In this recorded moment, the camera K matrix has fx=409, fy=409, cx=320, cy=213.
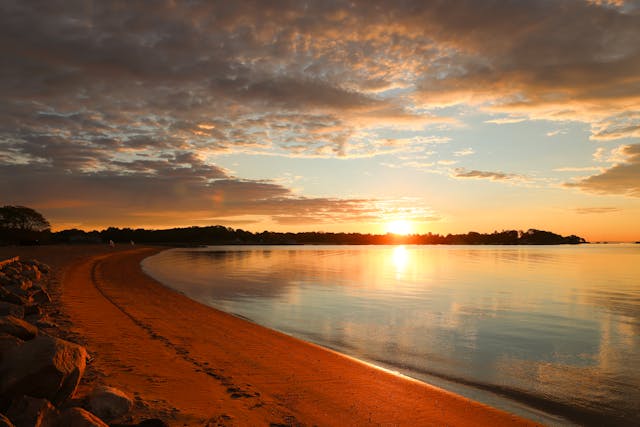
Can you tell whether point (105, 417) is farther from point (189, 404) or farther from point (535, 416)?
point (535, 416)

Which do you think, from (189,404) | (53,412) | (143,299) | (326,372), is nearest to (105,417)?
(53,412)

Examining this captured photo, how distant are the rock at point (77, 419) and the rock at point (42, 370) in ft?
2.97

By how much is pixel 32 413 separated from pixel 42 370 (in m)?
0.82

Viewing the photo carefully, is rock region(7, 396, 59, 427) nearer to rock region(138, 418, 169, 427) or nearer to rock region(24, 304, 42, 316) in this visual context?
rock region(138, 418, 169, 427)

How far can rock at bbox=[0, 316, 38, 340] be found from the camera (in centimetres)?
796

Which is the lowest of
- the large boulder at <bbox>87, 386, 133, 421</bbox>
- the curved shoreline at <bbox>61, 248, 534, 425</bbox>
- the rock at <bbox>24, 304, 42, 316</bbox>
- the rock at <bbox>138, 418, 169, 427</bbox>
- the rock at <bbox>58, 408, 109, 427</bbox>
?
the curved shoreline at <bbox>61, 248, 534, 425</bbox>

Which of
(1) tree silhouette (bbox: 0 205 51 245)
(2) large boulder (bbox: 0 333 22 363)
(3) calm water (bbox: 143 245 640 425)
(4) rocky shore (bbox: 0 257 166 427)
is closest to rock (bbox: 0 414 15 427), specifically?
(4) rocky shore (bbox: 0 257 166 427)

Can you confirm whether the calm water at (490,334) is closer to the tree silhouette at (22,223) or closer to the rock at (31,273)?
the rock at (31,273)

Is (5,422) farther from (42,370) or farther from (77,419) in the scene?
(42,370)

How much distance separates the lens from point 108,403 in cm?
656

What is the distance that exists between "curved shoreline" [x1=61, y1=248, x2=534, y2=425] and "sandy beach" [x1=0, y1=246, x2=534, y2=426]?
2cm

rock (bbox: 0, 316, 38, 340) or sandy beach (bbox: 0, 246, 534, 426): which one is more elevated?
rock (bbox: 0, 316, 38, 340)

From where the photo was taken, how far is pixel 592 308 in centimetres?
2634

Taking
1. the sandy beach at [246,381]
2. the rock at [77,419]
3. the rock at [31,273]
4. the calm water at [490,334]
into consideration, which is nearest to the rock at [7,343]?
the sandy beach at [246,381]
